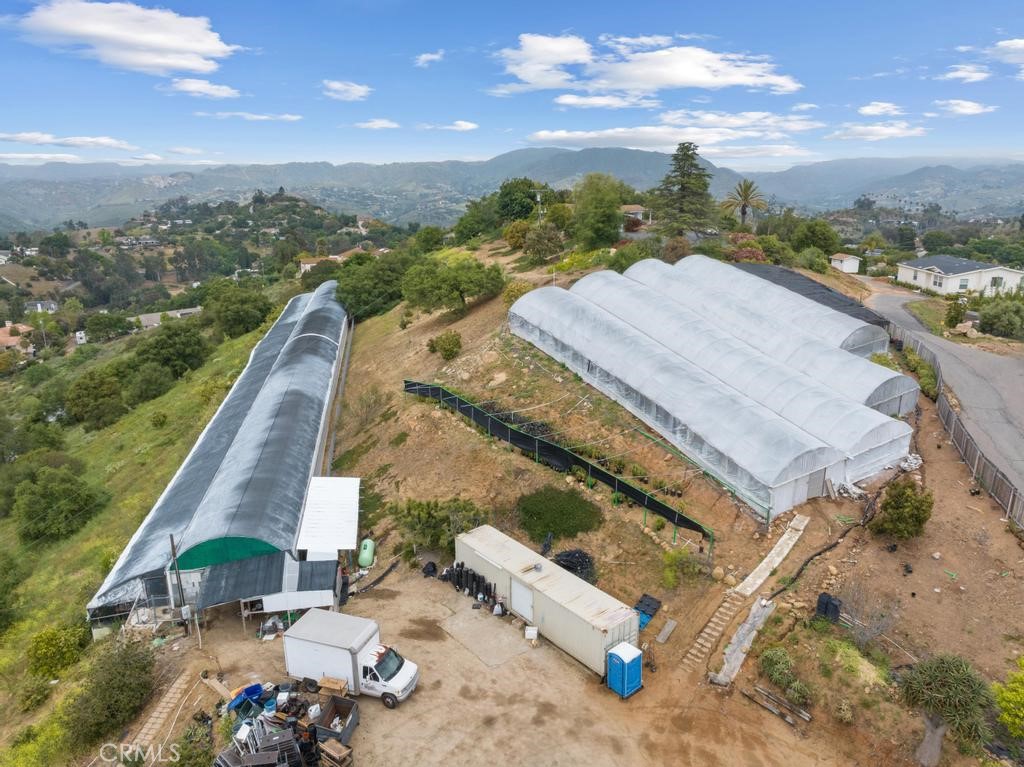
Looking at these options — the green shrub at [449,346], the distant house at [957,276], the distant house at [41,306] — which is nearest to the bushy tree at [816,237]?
the distant house at [957,276]

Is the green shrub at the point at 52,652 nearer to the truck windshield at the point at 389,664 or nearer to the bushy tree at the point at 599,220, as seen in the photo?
the truck windshield at the point at 389,664

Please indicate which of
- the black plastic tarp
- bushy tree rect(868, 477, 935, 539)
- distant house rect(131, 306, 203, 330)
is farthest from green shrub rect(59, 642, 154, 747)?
distant house rect(131, 306, 203, 330)

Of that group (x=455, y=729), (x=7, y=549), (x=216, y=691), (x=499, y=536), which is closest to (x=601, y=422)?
(x=499, y=536)

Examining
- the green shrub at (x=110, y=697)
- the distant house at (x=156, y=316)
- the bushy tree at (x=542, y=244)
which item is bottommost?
the distant house at (x=156, y=316)

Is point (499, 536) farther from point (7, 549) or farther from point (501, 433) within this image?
point (7, 549)

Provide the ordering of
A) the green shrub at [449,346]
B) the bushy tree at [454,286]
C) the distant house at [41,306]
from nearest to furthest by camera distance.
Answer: the green shrub at [449,346] < the bushy tree at [454,286] < the distant house at [41,306]

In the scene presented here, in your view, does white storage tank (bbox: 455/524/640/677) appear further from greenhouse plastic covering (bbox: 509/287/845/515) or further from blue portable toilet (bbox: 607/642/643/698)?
greenhouse plastic covering (bbox: 509/287/845/515)

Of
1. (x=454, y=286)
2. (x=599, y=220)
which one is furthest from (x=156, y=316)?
(x=599, y=220)
